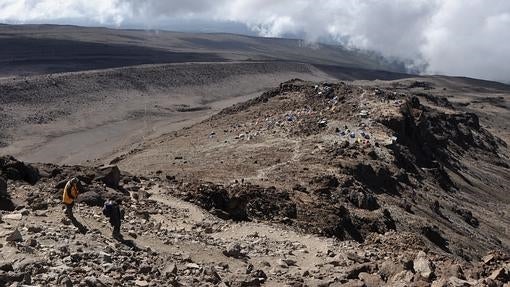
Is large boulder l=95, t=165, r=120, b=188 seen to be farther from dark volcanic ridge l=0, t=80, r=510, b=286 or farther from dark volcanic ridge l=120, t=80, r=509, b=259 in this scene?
dark volcanic ridge l=120, t=80, r=509, b=259

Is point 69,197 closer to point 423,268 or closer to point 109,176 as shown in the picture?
point 109,176

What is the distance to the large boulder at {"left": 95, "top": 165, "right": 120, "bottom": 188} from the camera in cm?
1484

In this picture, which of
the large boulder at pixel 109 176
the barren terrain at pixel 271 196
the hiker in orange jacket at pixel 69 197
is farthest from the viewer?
the large boulder at pixel 109 176

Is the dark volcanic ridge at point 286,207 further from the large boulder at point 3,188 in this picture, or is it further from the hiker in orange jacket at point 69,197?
the hiker in orange jacket at point 69,197

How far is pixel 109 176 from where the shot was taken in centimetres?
1491

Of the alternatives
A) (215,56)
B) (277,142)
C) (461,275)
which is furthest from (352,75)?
(461,275)

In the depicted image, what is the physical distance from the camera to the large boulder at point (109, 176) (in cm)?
1484

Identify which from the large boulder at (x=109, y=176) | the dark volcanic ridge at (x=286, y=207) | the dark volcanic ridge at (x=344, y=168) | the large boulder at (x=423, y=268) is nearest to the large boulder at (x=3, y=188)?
the dark volcanic ridge at (x=286, y=207)

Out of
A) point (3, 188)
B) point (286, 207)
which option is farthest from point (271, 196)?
point (3, 188)

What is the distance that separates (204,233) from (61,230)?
11.0ft

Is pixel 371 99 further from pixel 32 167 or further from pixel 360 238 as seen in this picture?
pixel 32 167

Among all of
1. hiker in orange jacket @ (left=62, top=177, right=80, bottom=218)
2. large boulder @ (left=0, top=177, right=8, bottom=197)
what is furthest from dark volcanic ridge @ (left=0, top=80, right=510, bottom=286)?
hiker in orange jacket @ (left=62, top=177, right=80, bottom=218)

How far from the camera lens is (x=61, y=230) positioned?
10.6m

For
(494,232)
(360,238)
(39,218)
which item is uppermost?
(39,218)
